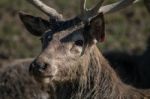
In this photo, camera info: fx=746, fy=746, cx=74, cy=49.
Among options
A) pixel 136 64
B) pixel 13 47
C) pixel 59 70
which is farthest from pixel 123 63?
pixel 59 70

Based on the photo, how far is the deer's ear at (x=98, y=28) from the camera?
9.96 meters

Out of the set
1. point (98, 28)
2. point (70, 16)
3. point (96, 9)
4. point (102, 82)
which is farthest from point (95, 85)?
point (70, 16)

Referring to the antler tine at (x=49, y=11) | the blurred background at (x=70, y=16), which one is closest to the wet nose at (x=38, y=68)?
the antler tine at (x=49, y=11)

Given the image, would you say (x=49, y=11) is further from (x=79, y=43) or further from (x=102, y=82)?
(x=102, y=82)

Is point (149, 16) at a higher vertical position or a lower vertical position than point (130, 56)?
lower

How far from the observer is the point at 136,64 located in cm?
1605

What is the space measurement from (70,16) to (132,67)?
470 cm

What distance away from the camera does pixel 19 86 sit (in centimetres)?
1203

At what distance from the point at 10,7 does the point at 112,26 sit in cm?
292

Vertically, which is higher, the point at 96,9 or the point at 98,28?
the point at 96,9

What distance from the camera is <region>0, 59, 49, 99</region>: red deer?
466 inches

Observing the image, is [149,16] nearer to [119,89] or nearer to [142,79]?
[142,79]

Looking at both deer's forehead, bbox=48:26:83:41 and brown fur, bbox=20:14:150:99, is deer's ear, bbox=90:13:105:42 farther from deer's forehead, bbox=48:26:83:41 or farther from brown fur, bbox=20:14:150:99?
deer's forehead, bbox=48:26:83:41

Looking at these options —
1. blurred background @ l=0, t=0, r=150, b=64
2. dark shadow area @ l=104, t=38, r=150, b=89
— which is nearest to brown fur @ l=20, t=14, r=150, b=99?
dark shadow area @ l=104, t=38, r=150, b=89
